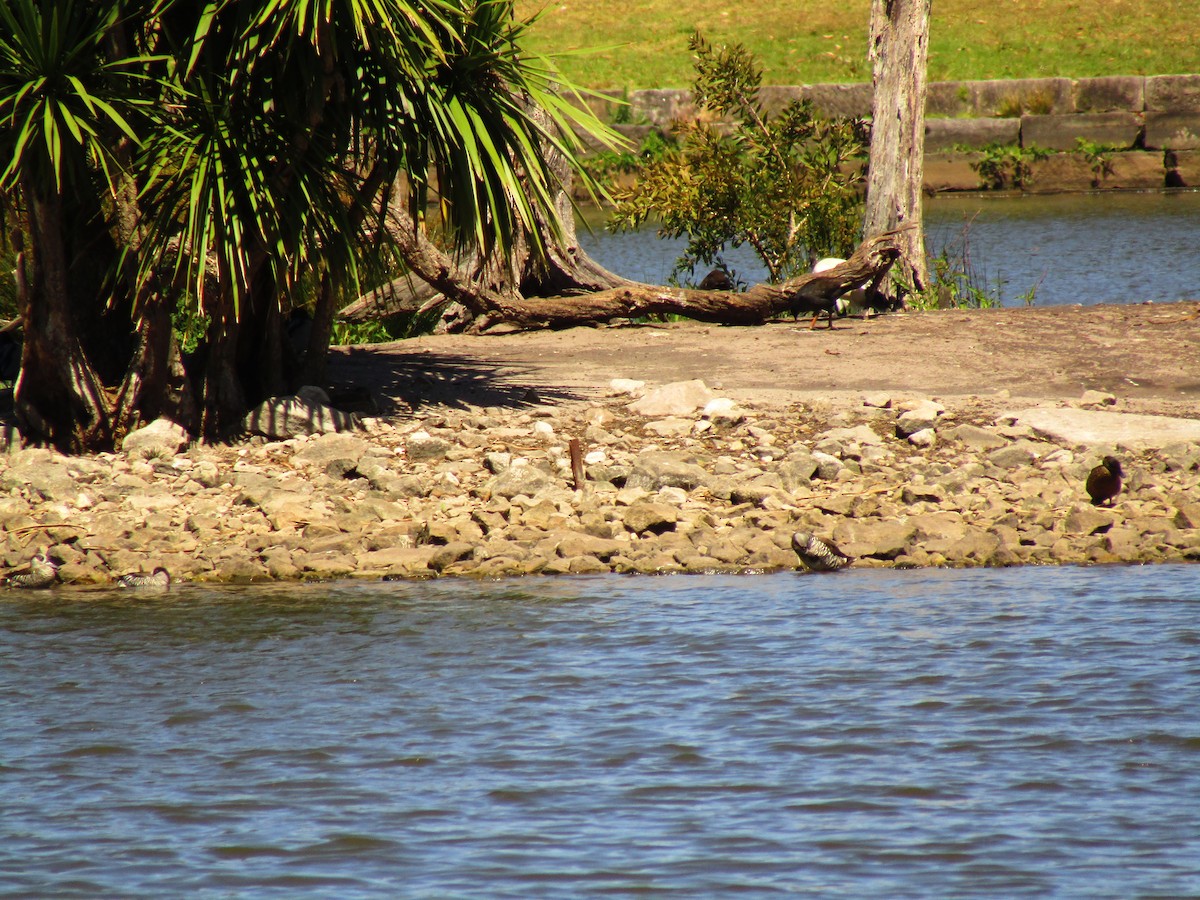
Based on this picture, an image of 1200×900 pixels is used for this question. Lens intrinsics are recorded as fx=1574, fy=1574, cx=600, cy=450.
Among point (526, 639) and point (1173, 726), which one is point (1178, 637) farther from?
point (526, 639)

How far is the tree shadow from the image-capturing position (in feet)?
31.4

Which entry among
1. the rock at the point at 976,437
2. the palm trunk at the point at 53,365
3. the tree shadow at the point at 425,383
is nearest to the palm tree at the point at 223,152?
the palm trunk at the point at 53,365

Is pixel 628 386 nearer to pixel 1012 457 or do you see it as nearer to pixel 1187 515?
pixel 1012 457

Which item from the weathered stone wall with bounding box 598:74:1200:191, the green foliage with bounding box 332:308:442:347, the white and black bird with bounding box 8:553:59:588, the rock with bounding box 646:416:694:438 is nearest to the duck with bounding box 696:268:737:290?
the green foliage with bounding box 332:308:442:347

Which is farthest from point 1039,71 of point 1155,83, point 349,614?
point 349,614

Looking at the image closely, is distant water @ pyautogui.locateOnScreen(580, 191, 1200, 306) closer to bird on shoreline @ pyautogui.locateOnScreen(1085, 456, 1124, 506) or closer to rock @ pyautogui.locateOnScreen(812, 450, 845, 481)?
rock @ pyautogui.locateOnScreen(812, 450, 845, 481)

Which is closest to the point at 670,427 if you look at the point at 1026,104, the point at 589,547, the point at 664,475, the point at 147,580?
the point at 664,475

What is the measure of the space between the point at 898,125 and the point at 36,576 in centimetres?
843

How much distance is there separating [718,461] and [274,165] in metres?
2.81

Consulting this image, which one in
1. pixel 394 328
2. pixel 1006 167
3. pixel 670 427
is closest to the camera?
pixel 670 427

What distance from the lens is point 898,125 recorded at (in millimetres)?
13195

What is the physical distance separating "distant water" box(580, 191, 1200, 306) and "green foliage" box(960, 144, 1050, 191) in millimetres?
891

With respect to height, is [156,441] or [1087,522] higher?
[156,441]

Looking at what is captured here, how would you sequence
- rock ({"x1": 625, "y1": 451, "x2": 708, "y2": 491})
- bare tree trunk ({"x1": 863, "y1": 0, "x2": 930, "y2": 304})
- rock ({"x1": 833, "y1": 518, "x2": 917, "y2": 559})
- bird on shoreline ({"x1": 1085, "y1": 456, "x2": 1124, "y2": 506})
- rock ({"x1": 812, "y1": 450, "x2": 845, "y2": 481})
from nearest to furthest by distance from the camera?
rock ({"x1": 833, "y1": 518, "x2": 917, "y2": 559}) < bird on shoreline ({"x1": 1085, "y1": 456, "x2": 1124, "y2": 506}) < rock ({"x1": 625, "y1": 451, "x2": 708, "y2": 491}) < rock ({"x1": 812, "y1": 450, "x2": 845, "y2": 481}) < bare tree trunk ({"x1": 863, "y1": 0, "x2": 930, "y2": 304})
